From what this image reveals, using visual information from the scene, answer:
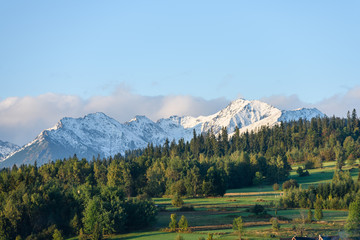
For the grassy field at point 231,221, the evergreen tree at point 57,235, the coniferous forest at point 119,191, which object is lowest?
the grassy field at point 231,221

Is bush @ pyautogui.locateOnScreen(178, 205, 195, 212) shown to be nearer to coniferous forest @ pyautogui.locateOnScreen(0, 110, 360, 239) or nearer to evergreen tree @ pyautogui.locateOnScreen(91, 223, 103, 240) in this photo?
coniferous forest @ pyautogui.locateOnScreen(0, 110, 360, 239)

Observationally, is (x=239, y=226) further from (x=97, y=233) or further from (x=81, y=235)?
(x=81, y=235)

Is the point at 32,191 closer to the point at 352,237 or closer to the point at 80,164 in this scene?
the point at 352,237

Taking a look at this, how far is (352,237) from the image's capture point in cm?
6406

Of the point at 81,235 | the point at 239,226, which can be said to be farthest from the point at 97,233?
the point at 239,226

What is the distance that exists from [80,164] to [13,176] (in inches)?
2519

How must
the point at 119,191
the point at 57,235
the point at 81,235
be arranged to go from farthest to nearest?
the point at 119,191
the point at 81,235
the point at 57,235

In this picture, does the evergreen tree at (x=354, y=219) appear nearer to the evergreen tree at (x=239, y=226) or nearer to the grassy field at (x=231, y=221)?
the grassy field at (x=231, y=221)

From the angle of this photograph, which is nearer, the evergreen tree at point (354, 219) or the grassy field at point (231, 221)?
the evergreen tree at point (354, 219)

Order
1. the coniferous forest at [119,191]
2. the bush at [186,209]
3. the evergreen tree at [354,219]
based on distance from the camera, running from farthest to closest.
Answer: the bush at [186,209]
the coniferous forest at [119,191]
the evergreen tree at [354,219]

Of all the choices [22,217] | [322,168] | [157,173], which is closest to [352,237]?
[22,217]

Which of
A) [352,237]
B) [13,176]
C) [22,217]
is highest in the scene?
[13,176]

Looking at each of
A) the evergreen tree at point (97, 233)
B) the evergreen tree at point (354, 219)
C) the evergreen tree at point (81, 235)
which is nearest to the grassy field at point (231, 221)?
the evergreen tree at point (97, 233)

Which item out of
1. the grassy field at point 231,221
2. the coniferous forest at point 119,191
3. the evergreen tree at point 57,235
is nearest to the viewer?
the grassy field at point 231,221
